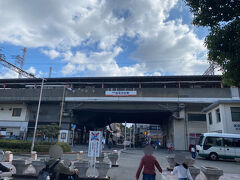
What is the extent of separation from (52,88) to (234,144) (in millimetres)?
28387

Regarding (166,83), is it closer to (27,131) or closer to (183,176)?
(27,131)

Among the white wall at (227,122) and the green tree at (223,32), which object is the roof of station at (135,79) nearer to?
the white wall at (227,122)

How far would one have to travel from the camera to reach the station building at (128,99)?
28.6 metres

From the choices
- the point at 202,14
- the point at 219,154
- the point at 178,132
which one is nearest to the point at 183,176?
A: the point at 202,14

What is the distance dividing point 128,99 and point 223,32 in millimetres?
22399

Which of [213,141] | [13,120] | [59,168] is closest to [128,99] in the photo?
[213,141]

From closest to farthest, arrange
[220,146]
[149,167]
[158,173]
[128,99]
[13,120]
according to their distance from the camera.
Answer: [149,167] < [158,173] < [220,146] < [128,99] < [13,120]

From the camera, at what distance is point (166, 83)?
33594mm

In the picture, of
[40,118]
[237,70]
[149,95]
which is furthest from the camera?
[40,118]

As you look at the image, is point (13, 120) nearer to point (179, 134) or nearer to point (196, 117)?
point (179, 134)

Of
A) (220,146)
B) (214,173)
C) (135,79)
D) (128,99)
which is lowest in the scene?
(214,173)

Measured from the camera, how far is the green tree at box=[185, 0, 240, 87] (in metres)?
7.14

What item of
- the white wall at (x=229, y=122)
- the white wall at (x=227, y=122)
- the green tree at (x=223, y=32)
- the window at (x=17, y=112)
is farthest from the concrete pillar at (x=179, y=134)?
the window at (x=17, y=112)

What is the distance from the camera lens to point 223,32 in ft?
24.1
